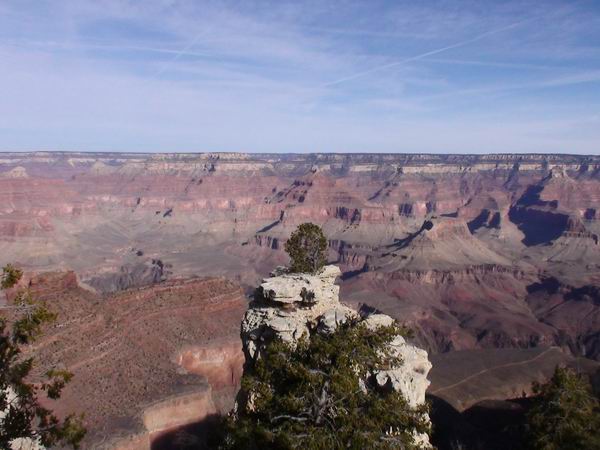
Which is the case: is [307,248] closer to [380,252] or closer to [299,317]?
[299,317]

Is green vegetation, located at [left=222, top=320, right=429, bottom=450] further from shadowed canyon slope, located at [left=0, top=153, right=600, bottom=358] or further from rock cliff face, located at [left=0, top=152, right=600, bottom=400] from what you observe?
shadowed canyon slope, located at [left=0, top=153, right=600, bottom=358]

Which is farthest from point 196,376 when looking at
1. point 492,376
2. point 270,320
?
point 492,376

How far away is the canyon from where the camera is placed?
143ft

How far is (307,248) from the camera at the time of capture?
35.9 metres

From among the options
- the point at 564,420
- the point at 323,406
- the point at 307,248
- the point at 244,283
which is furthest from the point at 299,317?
the point at 244,283

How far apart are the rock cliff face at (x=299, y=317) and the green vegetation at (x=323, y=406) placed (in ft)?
25.5

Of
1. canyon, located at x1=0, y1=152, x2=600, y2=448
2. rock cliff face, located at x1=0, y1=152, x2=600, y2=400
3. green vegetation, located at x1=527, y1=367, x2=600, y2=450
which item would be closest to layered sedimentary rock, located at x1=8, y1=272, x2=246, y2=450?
canyon, located at x1=0, y1=152, x2=600, y2=448

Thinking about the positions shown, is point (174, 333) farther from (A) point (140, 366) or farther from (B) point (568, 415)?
(B) point (568, 415)

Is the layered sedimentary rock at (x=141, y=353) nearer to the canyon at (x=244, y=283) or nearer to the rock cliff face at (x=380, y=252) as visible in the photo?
the canyon at (x=244, y=283)

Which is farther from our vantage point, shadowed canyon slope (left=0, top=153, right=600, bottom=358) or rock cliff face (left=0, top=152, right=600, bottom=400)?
shadowed canyon slope (left=0, top=153, right=600, bottom=358)

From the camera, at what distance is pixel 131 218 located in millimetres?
196375

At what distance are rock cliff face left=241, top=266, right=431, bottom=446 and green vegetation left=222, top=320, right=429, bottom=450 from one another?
7765 mm

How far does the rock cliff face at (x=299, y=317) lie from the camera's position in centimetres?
2577

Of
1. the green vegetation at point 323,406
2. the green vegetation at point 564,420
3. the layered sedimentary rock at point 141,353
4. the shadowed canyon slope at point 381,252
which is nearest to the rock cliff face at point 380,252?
the shadowed canyon slope at point 381,252
